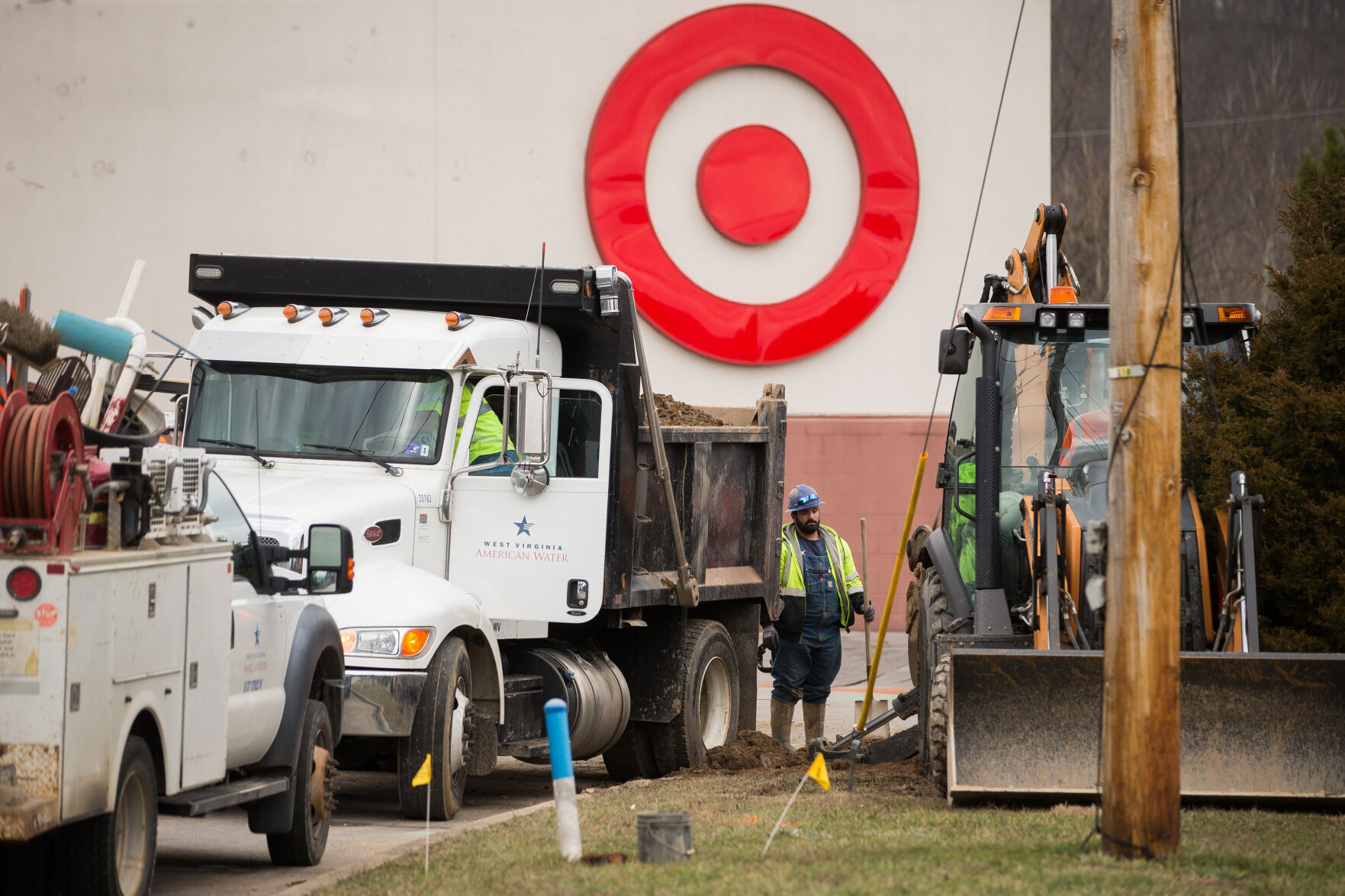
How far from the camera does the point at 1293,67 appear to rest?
3594 centimetres

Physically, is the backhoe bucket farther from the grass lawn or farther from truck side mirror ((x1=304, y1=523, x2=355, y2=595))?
truck side mirror ((x1=304, y1=523, x2=355, y2=595))

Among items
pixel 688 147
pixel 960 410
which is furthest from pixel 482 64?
pixel 960 410

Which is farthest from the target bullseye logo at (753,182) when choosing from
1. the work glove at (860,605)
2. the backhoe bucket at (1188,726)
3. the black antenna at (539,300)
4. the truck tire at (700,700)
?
the backhoe bucket at (1188,726)

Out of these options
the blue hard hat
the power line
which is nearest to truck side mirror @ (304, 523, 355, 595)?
the blue hard hat

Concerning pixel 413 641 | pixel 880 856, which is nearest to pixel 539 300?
pixel 413 641

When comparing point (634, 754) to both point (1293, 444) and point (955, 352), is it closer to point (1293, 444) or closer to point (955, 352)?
point (955, 352)

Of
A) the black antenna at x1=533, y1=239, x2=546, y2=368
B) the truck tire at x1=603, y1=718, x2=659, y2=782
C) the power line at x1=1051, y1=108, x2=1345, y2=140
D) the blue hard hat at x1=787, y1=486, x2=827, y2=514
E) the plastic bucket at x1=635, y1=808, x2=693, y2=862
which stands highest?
the power line at x1=1051, y1=108, x2=1345, y2=140

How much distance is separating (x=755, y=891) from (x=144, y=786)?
2232mm

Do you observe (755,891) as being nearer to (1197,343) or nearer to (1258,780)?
(1258,780)

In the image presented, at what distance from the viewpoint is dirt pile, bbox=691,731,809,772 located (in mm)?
11125

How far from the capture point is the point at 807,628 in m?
12.9

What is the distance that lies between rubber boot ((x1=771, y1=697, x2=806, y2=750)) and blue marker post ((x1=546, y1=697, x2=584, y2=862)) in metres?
6.31

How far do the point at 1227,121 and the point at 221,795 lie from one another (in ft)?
108

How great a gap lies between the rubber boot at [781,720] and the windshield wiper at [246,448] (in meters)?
4.85
